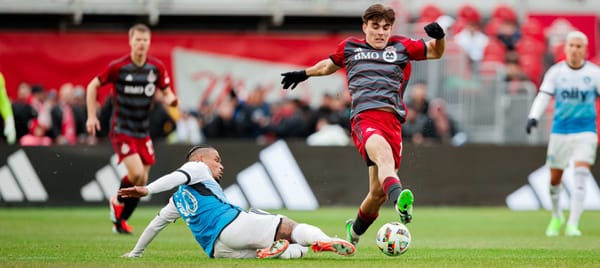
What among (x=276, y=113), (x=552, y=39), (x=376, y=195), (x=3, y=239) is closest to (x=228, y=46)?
(x=276, y=113)

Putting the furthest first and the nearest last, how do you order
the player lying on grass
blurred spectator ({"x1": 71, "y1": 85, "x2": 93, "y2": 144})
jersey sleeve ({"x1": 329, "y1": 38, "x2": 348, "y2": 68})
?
blurred spectator ({"x1": 71, "y1": 85, "x2": 93, "y2": 144}) < jersey sleeve ({"x1": 329, "y1": 38, "x2": 348, "y2": 68}) < the player lying on grass

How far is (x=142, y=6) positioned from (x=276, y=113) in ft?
19.1

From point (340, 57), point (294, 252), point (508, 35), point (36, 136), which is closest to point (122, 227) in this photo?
point (340, 57)

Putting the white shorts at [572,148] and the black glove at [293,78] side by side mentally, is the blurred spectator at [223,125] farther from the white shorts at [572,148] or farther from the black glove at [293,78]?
the black glove at [293,78]

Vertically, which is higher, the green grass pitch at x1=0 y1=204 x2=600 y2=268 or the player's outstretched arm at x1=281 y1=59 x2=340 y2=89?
the player's outstretched arm at x1=281 y1=59 x2=340 y2=89

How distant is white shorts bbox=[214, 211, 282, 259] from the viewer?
408 inches

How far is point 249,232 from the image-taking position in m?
10.4

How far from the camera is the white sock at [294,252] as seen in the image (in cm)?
1070

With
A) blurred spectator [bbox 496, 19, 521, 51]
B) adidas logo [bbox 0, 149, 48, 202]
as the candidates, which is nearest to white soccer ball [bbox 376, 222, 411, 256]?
adidas logo [bbox 0, 149, 48, 202]

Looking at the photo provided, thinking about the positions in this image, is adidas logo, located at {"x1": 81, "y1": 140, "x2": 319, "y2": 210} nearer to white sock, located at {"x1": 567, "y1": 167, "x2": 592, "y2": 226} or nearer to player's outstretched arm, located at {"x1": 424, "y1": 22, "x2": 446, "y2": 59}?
white sock, located at {"x1": 567, "y1": 167, "x2": 592, "y2": 226}

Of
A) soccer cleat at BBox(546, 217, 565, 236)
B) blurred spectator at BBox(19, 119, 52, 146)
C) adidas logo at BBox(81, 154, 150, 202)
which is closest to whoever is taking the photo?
soccer cleat at BBox(546, 217, 565, 236)

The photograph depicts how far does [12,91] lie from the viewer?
29172mm

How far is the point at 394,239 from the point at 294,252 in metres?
0.95

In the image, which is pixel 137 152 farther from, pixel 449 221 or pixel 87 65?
pixel 87 65
